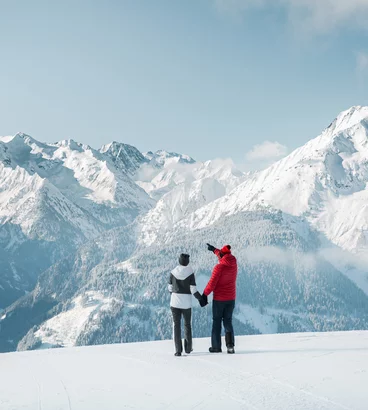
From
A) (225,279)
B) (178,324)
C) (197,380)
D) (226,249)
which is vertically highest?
(226,249)

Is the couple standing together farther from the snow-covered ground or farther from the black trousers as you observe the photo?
the snow-covered ground

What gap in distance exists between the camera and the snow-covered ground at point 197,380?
807 cm

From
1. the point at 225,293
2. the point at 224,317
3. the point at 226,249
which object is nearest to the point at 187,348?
the point at 224,317

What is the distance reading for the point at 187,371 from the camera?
35.5 ft

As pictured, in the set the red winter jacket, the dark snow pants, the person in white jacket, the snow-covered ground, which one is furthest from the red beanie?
the snow-covered ground

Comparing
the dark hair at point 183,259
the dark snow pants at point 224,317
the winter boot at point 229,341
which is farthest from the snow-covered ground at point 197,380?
the dark hair at point 183,259

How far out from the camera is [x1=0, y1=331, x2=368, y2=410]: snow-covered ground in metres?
8.07

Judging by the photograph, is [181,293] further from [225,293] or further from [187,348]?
[187,348]

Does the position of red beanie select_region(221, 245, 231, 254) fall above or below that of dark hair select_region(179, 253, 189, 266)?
above

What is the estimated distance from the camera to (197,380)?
31.9 ft

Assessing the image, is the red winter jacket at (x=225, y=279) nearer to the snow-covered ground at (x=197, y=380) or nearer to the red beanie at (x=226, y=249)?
the red beanie at (x=226, y=249)

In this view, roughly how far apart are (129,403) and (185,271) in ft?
19.5

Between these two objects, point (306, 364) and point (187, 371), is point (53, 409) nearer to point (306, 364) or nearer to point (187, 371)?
point (187, 371)

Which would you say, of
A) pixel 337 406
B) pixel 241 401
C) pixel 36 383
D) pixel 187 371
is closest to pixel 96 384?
pixel 36 383
